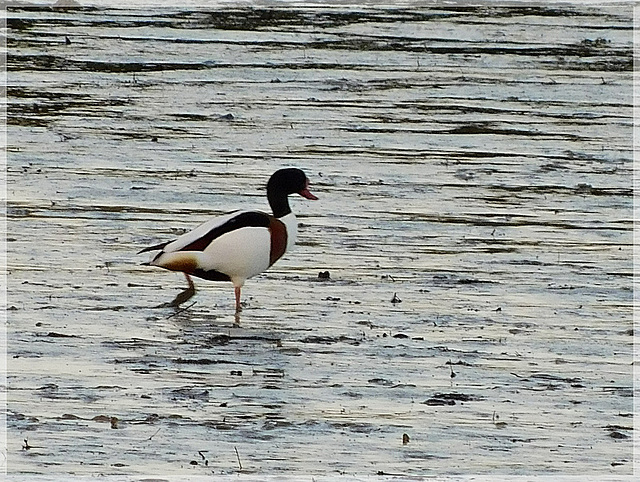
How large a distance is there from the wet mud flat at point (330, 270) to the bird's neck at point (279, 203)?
43 cm

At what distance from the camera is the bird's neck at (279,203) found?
8.80 m

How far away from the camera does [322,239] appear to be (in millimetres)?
10102

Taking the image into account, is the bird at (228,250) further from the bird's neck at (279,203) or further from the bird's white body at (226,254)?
the bird's neck at (279,203)

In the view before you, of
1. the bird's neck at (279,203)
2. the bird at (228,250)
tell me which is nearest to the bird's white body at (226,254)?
the bird at (228,250)

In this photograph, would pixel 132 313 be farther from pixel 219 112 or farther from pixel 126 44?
pixel 126 44

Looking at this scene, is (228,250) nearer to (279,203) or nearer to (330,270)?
(279,203)

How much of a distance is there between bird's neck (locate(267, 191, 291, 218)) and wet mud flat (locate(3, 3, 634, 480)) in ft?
1.41

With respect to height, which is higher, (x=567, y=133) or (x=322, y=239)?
(x=567, y=133)

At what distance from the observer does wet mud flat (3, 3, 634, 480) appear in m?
6.15

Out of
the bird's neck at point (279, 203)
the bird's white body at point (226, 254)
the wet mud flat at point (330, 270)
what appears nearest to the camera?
the wet mud flat at point (330, 270)

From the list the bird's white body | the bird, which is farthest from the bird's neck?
the bird's white body

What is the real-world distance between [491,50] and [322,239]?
35.6ft

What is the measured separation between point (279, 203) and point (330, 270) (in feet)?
2.10

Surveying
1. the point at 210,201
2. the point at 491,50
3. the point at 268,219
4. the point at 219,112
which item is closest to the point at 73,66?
the point at 219,112
